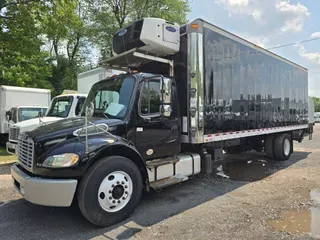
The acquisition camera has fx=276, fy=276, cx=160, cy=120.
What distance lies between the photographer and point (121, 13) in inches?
1021

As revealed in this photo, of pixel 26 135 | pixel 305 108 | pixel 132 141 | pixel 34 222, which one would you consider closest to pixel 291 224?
pixel 132 141

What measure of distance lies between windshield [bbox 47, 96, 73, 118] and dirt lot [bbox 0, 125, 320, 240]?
9.36 ft

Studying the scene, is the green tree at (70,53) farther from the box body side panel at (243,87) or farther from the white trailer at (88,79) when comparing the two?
the box body side panel at (243,87)

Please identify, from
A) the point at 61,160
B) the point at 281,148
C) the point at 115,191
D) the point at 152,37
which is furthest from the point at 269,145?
the point at 61,160

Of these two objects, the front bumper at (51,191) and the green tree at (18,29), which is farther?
the green tree at (18,29)

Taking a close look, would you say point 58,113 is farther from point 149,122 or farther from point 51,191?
point 51,191

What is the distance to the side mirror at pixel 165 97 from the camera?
5207 millimetres

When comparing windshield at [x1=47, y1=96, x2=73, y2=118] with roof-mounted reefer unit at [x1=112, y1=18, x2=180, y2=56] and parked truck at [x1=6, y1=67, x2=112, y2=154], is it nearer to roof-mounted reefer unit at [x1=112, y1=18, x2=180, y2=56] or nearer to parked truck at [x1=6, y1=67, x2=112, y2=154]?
parked truck at [x1=6, y1=67, x2=112, y2=154]

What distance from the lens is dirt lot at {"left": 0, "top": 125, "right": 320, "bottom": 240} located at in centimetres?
392

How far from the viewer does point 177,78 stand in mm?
5738

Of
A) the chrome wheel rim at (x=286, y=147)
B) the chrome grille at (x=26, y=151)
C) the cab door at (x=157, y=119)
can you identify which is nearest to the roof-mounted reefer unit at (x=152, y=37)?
the cab door at (x=157, y=119)

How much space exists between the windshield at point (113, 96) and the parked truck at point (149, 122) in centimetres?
2

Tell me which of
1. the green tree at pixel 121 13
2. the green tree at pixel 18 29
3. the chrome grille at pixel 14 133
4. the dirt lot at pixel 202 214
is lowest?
the dirt lot at pixel 202 214

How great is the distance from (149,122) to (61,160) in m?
1.75
